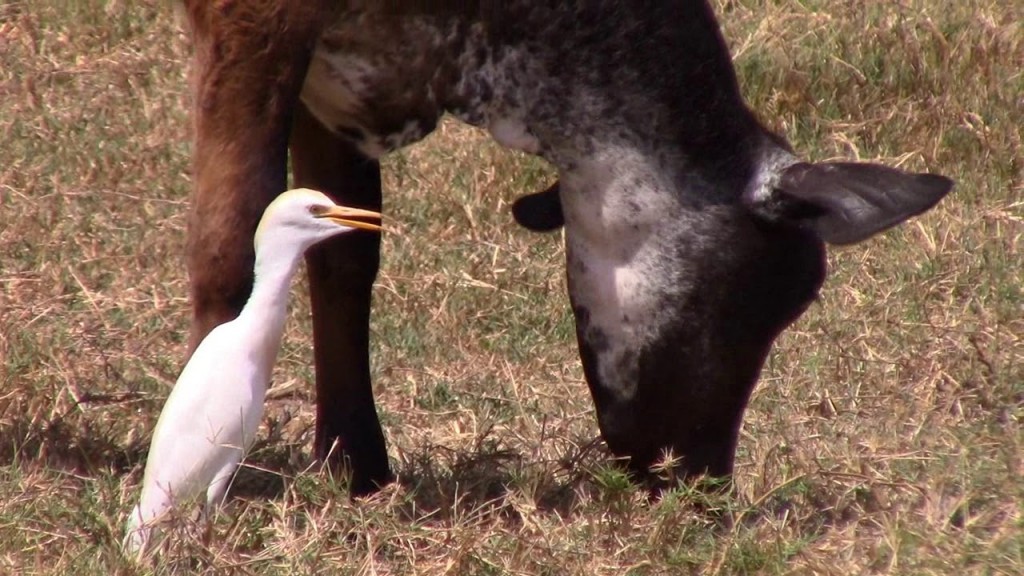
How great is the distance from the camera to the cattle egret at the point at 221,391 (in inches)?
158

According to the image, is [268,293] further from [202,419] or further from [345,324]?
[345,324]

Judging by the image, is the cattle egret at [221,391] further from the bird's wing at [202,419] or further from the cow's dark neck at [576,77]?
the cow's dark neck at [576,77]

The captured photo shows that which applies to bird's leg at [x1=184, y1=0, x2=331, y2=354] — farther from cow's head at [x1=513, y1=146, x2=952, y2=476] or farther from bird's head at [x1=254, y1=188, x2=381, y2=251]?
cow's head at [x1=513, y1=146, x2=952, y2=476]

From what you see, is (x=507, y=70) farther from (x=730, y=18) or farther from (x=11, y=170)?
(x=730, y=18)

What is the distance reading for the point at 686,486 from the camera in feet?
14.6

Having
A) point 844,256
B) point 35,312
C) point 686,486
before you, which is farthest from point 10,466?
point 844,256

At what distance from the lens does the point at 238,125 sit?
157 inches

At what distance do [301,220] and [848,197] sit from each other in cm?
124

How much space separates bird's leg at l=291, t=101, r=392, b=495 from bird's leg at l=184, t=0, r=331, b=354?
813 millimetres

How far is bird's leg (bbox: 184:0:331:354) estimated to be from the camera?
400 centimetres

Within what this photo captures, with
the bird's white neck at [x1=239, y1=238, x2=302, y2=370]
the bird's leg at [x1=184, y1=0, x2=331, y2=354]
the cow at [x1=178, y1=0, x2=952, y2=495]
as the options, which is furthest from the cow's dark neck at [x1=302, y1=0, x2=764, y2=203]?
the bird's white neck at [x1=239, y1=238, x2=302, y2=370]

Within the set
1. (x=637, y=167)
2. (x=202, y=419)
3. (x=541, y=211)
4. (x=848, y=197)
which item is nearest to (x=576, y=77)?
(x=637, y=167)

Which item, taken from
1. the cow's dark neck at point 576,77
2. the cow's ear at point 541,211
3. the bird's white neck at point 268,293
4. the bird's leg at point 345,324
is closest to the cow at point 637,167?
the cow's dark neck at point 576,77

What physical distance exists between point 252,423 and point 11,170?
11.0 feet
